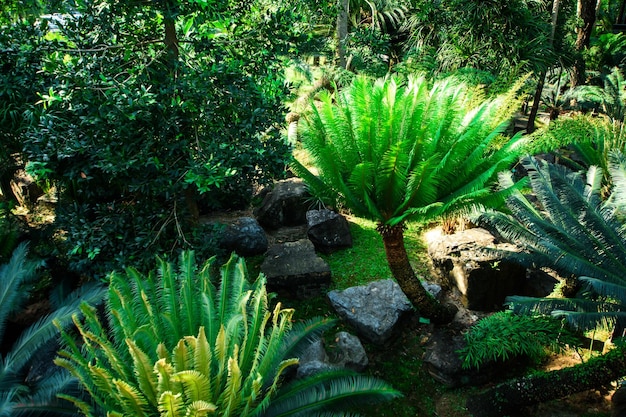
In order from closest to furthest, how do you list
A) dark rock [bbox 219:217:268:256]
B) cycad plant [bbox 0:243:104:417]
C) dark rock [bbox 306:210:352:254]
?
cycad plant [bbox 0:243:104:417] → dark rock [bbox 219:217:268:256] → dark rock [bbox 306:210:352:254]

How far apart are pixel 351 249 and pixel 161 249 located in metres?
3.22

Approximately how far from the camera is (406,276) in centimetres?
479

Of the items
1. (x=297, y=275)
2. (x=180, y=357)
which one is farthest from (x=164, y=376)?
(x=297, y=275)

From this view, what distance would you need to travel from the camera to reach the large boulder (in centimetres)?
551

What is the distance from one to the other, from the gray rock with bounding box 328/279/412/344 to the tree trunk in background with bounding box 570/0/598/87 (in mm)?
10387

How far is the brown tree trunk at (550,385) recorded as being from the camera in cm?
384

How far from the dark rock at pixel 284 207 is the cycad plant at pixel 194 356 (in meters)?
3.13

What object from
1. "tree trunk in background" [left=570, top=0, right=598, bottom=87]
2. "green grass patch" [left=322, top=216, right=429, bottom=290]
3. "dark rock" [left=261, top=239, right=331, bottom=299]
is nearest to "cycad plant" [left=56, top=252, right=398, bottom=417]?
"dark rock" [left=261, top=239, right=331, bottom=299]

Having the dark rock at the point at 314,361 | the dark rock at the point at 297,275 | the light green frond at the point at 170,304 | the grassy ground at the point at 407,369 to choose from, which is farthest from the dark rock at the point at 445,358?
the light green frond at the point at 170,304

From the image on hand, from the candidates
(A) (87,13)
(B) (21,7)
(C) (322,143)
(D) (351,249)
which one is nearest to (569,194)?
(C) (322,143)

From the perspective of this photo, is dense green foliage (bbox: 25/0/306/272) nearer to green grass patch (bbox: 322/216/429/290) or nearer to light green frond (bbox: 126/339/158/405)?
light green frond (bbox: 126/339/158/405)

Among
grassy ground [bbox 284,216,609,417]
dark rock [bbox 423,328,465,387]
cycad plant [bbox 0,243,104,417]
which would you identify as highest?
cycad plant [bbox 0,243,104,417]

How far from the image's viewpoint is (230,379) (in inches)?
110

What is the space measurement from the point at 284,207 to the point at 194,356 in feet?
15.2
